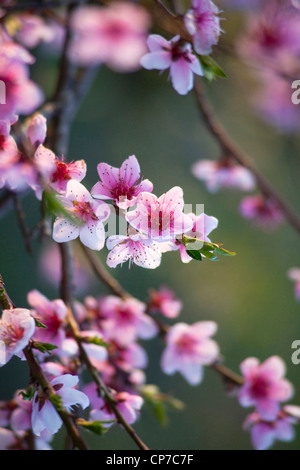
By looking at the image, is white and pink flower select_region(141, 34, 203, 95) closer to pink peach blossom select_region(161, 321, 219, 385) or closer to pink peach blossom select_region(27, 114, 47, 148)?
pink peach blossom select_region(27, 114, 47, 148)

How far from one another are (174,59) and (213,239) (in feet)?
3.67

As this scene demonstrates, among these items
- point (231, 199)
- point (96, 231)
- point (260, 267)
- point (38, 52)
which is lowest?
point (260, 267)

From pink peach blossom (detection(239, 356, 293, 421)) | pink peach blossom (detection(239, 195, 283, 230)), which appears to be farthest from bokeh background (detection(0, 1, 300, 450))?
pink peach blossom (detection(239, 356, 293, 421))

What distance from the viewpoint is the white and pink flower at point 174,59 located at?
586mm

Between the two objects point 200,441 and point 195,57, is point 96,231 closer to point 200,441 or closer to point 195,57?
point 195,57

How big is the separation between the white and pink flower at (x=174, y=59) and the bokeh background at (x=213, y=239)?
936 millimetres

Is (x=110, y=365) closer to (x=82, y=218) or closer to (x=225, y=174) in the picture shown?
(x=82, y=218)

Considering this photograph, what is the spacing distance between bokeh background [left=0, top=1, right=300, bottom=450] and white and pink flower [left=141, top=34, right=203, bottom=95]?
0.94 metres

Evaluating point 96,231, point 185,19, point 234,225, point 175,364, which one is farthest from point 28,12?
point 234,225

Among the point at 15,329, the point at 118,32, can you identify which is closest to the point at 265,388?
the point at 15,329

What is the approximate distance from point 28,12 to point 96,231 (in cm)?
63

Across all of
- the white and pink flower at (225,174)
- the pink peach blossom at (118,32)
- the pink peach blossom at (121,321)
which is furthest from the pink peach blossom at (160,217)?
the pink peach blossom at (118,32)

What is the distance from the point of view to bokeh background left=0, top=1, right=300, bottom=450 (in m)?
1.60
